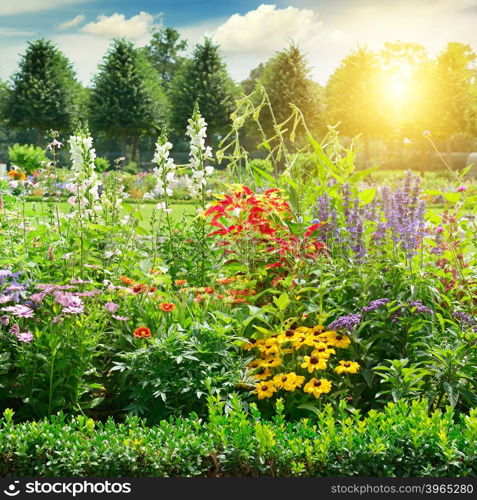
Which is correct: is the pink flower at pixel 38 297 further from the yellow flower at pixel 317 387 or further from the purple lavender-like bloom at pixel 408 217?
the purple lavender-like bloom at pixel 408 217

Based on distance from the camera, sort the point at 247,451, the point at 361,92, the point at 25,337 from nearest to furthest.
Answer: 1. the point at 247,451
2. the point at 25,337
3. the point at 361,92

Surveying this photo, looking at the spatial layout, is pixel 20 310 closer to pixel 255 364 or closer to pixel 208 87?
pixel 255 364

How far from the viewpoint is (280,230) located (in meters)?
4.45

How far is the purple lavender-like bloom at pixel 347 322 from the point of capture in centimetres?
344

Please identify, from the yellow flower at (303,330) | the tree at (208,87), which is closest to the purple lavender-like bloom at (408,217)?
the yellow flower at (303,330)

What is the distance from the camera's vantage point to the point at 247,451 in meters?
2.75

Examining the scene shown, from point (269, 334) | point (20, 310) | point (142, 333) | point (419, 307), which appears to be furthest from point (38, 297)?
point (419, 307)

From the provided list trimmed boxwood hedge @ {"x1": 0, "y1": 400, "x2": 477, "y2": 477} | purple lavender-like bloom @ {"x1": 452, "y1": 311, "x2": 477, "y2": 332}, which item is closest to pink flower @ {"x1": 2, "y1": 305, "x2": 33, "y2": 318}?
trimmed boxwood hedge @ {"x1": 0, "y1": 400, "x2": 477, "y2": 477}

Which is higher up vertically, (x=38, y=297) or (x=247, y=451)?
(x=38, y=297)

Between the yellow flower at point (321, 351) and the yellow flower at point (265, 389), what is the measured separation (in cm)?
28

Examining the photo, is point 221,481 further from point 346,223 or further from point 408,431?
point 346,223

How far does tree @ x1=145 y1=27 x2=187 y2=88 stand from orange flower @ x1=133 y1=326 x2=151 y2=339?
44183 mm

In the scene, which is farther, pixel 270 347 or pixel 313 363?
pixel 270 347

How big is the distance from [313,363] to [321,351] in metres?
0.10
